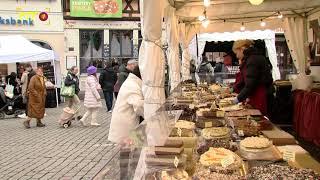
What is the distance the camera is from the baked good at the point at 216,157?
11.1ft

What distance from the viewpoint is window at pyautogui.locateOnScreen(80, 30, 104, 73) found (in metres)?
28.9

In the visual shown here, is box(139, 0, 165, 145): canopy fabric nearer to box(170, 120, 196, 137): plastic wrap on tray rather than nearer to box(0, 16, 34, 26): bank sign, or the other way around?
box(170, 120, 196, 137): plastic wrap on tray

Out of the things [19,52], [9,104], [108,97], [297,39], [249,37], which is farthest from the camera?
[249,37]

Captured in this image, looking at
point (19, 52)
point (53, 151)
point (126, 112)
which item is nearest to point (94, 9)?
point (19, 52)

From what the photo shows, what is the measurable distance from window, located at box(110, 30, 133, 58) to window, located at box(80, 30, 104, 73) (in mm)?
789

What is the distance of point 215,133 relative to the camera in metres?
4.47

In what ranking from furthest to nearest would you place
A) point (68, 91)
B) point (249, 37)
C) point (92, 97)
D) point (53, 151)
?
point (249, 37)
point (68, 91)
point (92, 97)
point (53, 151)

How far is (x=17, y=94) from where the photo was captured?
17.9m

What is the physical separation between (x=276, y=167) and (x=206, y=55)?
21100 mm

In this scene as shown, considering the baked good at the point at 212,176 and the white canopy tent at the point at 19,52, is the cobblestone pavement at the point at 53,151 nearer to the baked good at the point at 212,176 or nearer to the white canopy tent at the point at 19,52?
the baked good at the point at 212,176

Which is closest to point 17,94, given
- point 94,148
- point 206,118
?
point 94,148

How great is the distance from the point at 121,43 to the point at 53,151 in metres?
→ 20.6

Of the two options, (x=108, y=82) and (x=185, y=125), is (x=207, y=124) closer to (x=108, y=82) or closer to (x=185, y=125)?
(x=185, y=125)

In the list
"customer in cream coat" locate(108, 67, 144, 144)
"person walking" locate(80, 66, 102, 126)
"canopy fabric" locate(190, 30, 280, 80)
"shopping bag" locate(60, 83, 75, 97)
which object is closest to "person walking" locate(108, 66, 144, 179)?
"customer in cream coat" locate(108, 67, 144, 144)
